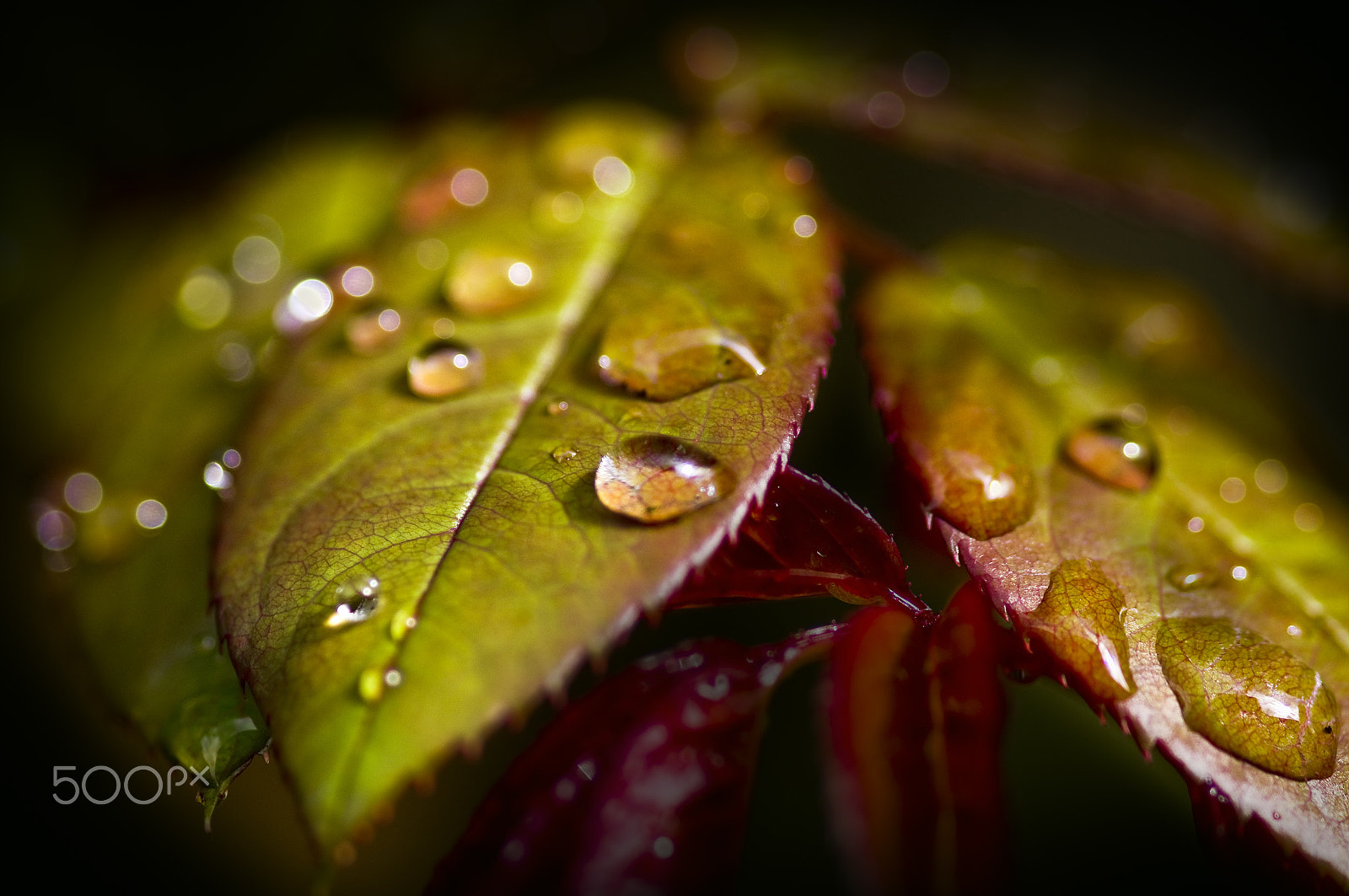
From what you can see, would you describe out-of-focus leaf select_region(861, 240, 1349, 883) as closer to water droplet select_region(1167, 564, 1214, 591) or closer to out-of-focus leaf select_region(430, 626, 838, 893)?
water droplet select_region(1167, 564, 1214, 591)

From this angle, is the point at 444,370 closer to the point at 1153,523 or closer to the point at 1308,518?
the point at 1153,523

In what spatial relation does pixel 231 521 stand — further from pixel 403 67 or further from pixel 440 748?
pixel 403 67

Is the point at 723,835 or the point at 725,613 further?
the point at 725,613

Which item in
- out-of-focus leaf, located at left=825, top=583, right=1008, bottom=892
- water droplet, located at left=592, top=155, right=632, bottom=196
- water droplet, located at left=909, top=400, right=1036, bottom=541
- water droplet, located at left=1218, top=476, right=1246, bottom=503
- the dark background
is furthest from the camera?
the dark background

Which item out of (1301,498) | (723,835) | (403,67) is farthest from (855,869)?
(403,67)

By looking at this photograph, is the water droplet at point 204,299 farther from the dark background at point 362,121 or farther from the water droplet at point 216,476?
the dark background at point 362,121

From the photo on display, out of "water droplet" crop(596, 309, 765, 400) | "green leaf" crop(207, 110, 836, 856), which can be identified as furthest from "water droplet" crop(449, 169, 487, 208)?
"water droplet" crop(596, 309, 765, 400)

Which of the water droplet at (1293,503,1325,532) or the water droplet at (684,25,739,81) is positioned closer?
the water droplet at (1293,503,1325,532)
